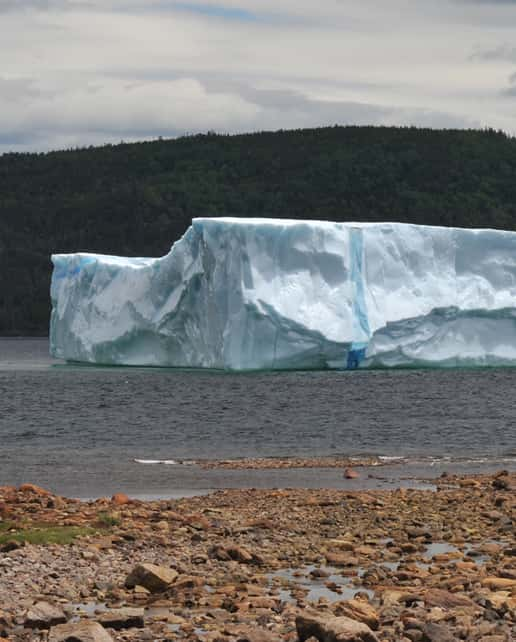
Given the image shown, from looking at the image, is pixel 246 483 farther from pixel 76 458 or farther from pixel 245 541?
pixel 245 541

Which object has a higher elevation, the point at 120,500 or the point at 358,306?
the point at 358,306

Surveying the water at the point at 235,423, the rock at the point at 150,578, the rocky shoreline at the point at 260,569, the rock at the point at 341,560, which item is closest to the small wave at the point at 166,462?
the water at the point at 235,423

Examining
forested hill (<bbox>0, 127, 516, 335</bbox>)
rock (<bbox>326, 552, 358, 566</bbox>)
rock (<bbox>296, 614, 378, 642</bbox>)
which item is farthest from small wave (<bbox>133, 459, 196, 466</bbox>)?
forested hill (<bbox>0, 127, 516, 335</bbox>)

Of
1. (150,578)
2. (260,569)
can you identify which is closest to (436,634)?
(150,578)

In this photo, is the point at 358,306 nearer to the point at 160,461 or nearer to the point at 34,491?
the point at 160,461

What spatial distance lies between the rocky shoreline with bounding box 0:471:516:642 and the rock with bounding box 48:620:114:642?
0.01m

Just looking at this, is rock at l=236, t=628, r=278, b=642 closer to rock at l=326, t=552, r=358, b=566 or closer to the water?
rock at l=326, t=552, r=358, b=566

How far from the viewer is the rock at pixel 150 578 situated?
8.73 metres

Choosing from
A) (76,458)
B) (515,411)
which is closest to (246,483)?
(76,458)

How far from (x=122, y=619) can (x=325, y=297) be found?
22.6 meters

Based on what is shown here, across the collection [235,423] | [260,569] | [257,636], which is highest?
[257,636]

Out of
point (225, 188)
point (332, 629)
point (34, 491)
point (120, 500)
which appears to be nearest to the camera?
point (332, 629)

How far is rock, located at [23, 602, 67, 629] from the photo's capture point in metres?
7.67

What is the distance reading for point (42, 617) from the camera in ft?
25.2
